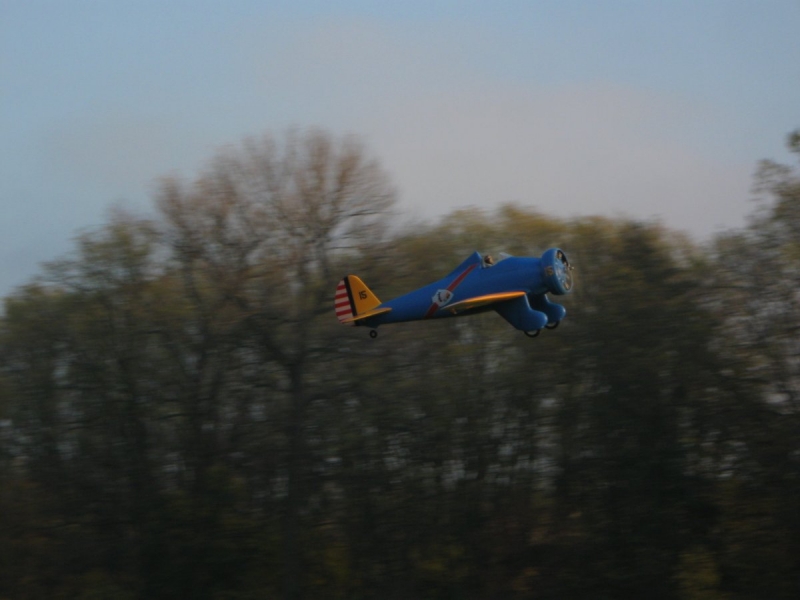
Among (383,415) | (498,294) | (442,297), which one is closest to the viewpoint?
(498,294)

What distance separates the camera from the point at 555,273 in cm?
1035

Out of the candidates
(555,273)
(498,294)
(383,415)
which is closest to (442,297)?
(498,294)

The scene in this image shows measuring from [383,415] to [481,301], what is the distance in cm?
1488

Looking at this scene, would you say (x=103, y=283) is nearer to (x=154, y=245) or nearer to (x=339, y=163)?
(x=154, y=245)

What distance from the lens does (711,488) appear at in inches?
983

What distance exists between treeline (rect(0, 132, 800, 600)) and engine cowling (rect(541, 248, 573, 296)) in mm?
11880

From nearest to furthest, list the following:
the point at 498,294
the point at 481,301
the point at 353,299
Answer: the point at 481,301, the point at 498,294, the point at 353,299

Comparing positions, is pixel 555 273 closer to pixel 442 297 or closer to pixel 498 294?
pixel 498 294

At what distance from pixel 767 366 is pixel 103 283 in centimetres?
1749

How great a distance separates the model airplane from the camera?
33.7 feet

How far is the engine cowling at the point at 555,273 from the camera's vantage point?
1035 centimetres

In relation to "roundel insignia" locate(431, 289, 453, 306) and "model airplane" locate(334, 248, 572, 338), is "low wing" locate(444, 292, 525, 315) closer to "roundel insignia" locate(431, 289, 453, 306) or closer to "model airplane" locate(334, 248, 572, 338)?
"model airplane" locate(334, 248, 572, 338)

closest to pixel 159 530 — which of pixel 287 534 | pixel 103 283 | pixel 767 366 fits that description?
pixel 287 534

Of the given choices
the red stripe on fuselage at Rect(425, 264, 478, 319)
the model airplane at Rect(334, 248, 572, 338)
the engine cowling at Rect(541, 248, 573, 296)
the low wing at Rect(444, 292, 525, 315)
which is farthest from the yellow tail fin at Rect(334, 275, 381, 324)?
the engine cowling at Rect(541, 248, 573, 296)
